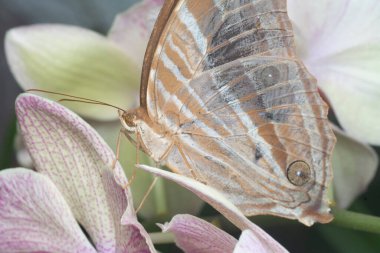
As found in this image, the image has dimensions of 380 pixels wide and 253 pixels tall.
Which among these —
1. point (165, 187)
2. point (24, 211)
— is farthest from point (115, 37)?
point (24, 211)

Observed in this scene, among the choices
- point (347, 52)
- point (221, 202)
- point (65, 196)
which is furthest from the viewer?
point (347, 52)

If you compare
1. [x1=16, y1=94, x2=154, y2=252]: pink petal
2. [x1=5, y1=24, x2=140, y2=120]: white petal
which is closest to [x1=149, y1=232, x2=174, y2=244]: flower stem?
[x1=16, y1=94, x2=154, y2=252]: pink petal

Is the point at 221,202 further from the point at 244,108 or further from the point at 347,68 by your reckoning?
the point at 347,68

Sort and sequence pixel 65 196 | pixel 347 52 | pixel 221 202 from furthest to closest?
1. pixel 347 52
2. pixel 65 196
3. pixel 221 202

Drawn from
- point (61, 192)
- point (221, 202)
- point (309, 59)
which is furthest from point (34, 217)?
point (309, 59)

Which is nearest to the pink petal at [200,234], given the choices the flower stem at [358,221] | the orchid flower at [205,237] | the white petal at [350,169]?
the orchid flower at [205,237]

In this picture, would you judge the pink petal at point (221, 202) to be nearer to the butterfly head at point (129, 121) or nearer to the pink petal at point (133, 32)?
the butterfly head at point (129, 121)
